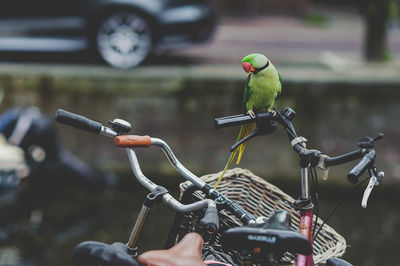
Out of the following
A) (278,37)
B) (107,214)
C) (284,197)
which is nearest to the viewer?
(284,197)

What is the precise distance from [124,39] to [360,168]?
5.43 metres

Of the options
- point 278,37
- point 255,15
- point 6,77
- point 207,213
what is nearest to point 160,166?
point 6,77

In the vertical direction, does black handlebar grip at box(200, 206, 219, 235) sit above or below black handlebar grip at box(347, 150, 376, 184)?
below

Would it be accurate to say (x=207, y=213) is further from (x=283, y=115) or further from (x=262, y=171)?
(x=262, y=171)

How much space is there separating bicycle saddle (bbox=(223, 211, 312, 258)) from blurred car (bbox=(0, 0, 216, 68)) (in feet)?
17.5

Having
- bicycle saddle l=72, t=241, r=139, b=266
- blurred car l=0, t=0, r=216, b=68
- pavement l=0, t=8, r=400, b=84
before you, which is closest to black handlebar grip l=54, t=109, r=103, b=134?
bicycle saddle l=72, t=241, r=139, b=266

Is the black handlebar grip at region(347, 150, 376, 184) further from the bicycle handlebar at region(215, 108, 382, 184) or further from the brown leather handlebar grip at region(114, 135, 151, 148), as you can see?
the brown leather handlebar grip at region(114, 135, 151, 148)

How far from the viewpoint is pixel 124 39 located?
23.0 ft

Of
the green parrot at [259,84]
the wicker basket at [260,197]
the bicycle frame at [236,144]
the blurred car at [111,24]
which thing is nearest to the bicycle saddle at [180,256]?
the bicycle frame at [236,144]

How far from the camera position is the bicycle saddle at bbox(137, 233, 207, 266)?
1.72 m

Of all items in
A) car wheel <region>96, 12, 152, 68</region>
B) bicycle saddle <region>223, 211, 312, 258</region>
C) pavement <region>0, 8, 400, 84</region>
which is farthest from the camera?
car wheel <region>96, 12, 152, 68</region>

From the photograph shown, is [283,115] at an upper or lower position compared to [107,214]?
upper

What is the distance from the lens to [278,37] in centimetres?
1328

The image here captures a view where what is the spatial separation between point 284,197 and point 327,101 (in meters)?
3.89
